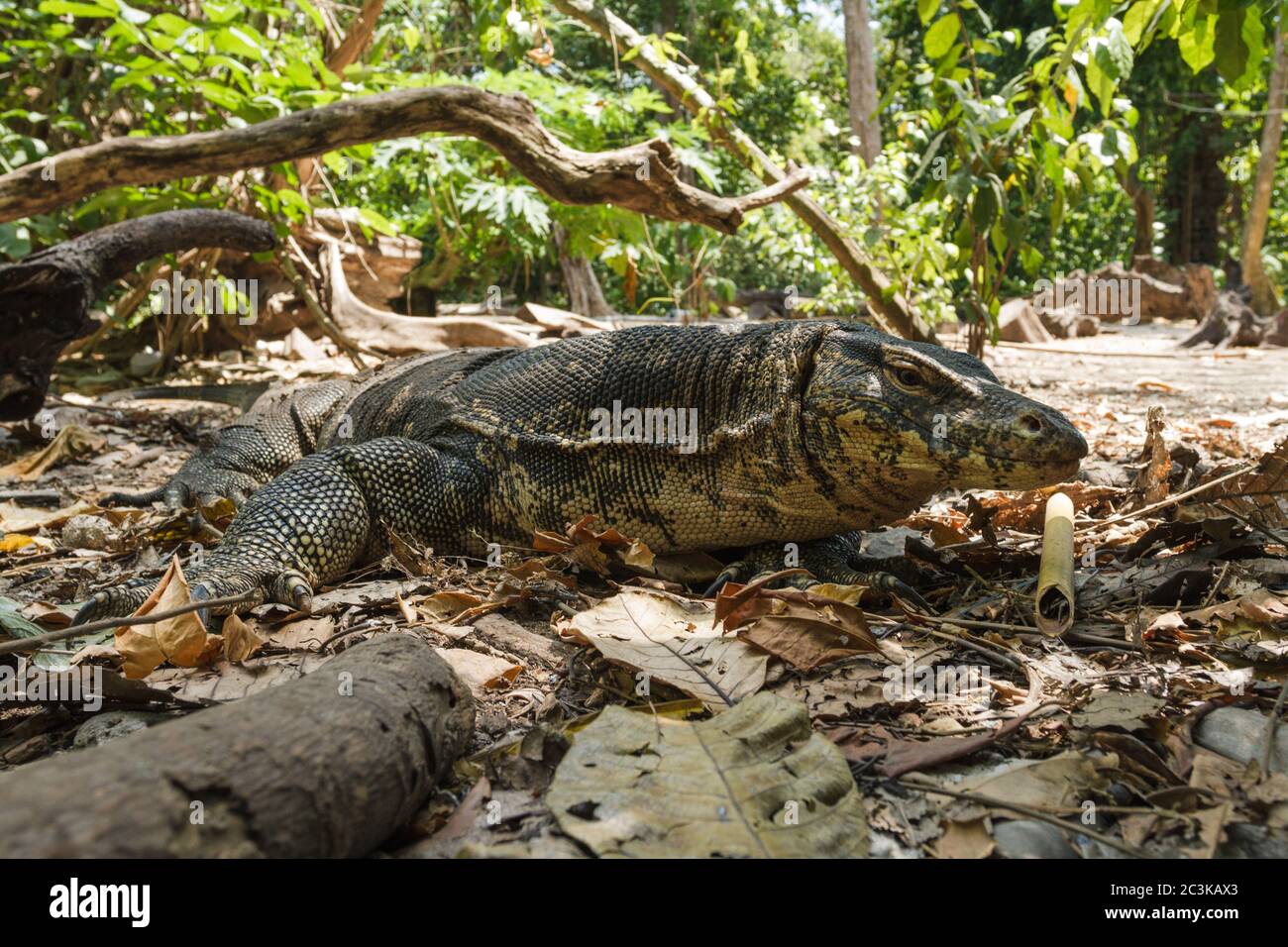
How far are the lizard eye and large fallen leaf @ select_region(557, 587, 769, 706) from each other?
1001mm

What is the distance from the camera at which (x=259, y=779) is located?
1402 mm

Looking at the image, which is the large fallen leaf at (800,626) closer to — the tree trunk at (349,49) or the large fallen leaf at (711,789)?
the large fallen leaf at (711,789)

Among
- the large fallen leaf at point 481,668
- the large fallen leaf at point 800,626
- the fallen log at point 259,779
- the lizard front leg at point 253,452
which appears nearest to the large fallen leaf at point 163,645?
the large fallen leaf at point 481,668

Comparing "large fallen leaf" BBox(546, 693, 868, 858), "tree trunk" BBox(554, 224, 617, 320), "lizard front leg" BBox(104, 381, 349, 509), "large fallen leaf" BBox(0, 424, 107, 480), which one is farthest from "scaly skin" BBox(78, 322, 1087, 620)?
"tree trunk" BBox(554, 224, 617, 320)

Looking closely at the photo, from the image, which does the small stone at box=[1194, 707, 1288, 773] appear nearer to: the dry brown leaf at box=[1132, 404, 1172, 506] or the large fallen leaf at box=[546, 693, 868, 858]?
the large fallen leaf at box=[546, 693, 868, 858]

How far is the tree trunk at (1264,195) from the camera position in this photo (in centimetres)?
1465

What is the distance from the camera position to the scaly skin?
10.4ft

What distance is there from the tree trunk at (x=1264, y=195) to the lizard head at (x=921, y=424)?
573 inches

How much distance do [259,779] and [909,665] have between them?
5.78 ft

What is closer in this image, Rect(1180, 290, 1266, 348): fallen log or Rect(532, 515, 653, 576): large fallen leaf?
Rect(532, 515, 653, 576): large fallen leaf

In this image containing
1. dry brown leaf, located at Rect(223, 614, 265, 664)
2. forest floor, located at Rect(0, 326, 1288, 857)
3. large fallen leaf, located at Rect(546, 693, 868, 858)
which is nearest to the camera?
large fallen leaf, located at Rect(546, 693, 868, 858)

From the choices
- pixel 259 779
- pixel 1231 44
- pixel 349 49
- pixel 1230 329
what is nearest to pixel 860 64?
pixel 349 49

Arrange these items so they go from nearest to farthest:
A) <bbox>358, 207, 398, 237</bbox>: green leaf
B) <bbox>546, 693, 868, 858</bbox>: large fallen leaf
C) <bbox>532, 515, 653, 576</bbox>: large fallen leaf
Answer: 1. <bbox>546, 693, 868, 858</bbox>: large fallen leaf
2. <bbox>532, 515, 653, 576</bbox>: large fallen leaf
3. <bbox>358, 207, 398, 237</bbox>: green leaf
